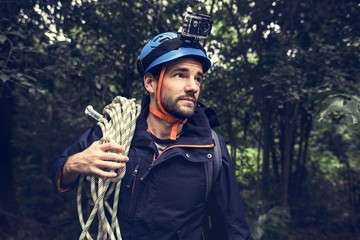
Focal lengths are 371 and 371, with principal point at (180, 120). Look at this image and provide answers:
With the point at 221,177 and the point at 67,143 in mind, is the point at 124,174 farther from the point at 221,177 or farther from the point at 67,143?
the point at 67,143

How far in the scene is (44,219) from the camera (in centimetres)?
492

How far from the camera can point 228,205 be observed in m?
2.18

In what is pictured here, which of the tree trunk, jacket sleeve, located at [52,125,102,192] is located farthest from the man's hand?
the tree trunk

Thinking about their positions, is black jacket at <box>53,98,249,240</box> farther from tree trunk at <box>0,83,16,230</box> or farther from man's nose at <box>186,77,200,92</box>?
tree trunk at <box>0,83,16,230</box>

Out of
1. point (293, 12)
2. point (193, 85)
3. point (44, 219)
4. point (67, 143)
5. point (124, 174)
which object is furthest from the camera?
point (67, 143)

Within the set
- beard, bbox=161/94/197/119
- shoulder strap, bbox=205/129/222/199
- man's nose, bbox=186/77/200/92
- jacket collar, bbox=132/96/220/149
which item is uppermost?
man's nose, bbox=186/77/200/92

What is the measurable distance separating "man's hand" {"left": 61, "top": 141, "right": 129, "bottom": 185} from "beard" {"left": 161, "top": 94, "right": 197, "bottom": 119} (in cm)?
43

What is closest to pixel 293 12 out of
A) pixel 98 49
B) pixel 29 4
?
pixel 98 49

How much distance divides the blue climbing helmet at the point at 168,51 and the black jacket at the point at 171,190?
1.33 feet

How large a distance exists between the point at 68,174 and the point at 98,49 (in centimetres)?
234

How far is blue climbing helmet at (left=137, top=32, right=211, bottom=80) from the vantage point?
6.88 feet

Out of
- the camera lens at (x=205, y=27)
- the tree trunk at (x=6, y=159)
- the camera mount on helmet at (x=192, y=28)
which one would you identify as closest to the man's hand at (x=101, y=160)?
the camera mount on helmet at (x=192, y=28)

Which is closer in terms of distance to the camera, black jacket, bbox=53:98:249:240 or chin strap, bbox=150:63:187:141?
black jacket, bbox=53:98:249:240

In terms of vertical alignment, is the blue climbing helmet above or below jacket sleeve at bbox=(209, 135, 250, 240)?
above
